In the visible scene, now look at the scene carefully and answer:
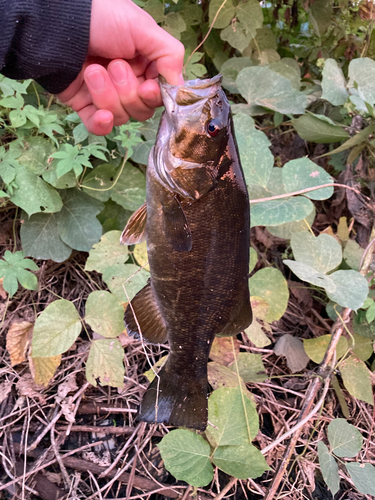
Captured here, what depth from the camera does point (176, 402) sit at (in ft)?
4.61

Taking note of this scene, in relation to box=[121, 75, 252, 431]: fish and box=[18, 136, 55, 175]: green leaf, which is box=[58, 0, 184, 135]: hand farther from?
box=[18, 136, 55, 175]: green leaf

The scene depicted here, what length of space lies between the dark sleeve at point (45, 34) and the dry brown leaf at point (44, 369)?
121 centimetres

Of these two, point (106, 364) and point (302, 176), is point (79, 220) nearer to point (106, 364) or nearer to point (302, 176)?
point (106, 364)

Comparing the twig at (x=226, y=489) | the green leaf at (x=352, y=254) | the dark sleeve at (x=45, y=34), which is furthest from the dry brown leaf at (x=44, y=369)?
the green leaf at (x=352, y=254)

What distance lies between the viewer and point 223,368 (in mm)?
1727

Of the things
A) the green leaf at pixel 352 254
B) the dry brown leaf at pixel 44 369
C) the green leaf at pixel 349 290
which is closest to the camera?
the green leaf at pixel 349 290

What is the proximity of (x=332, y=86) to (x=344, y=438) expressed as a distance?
186 cm

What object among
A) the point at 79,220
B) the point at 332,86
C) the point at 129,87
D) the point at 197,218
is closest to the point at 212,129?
the point at 197,218

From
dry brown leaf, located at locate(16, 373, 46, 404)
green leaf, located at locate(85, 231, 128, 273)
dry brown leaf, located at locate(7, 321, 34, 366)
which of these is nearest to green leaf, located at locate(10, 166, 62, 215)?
green leaf, located at locate(85, 231, 128, 273)

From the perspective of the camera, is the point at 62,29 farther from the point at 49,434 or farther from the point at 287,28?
the point at 287,28

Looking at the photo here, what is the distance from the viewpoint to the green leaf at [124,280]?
5.58 ft

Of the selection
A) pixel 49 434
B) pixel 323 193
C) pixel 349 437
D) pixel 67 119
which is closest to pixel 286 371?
pixel 349 437

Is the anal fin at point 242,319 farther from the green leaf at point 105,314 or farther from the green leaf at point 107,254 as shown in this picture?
the green leaf at point 107,254

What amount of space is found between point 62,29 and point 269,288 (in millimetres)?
1354
